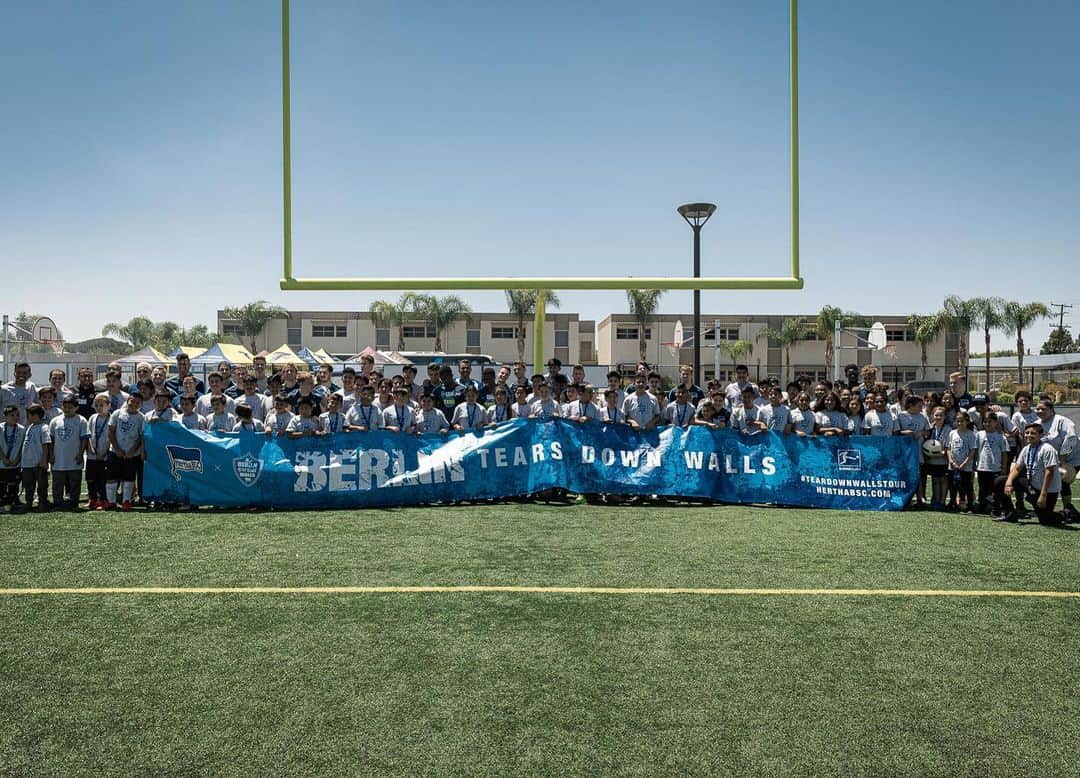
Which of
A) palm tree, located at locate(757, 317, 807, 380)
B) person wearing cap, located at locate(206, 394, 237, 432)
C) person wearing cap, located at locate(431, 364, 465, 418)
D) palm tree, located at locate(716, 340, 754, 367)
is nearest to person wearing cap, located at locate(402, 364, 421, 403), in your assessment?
person wearing cap, located at locate(431, 364, 465, 418)

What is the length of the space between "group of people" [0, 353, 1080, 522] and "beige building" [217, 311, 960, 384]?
4213cm

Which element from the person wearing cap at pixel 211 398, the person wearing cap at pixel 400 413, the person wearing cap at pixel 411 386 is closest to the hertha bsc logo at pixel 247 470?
the person wearing cap at pixel 211 398

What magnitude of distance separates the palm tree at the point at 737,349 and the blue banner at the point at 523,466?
1802 inches

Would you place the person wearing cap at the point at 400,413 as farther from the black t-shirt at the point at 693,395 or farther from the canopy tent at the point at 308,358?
the canopy tent at the point at 308,358

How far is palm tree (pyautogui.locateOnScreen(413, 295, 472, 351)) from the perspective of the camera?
55.7 m

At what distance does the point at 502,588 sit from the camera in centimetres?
534

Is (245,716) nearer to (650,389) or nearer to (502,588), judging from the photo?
(502,588)

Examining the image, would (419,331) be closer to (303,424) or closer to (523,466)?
(303,424)

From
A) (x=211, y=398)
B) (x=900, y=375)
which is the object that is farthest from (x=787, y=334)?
(x=211, y=398)

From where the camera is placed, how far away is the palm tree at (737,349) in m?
54.2

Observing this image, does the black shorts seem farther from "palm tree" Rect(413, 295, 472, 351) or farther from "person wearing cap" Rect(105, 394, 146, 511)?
"palm tree" Rect(413, 295, 472, 351)

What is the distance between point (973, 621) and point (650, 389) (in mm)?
6000

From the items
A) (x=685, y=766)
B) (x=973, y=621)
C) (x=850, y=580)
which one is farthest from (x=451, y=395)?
(x=685, y=766)

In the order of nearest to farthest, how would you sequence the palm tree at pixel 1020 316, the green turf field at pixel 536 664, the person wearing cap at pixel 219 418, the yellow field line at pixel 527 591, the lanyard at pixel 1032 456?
the green turf field at pixel 536 664 < the yellow field line at pixel 527 591 < the lanyard at pixel 1032 456 < the person wearing cap at pixel 219 418 < the palm tree at pixel 1020 316
